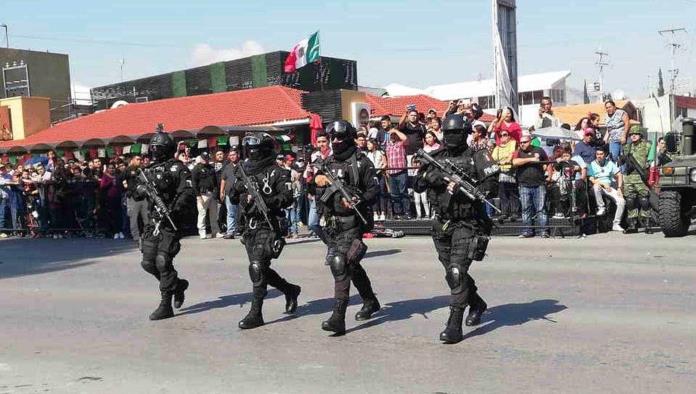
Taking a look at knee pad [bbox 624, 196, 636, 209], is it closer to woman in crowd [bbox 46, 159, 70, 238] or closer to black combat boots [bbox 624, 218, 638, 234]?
black combat boots [bbox 624, 218, 638, 234]

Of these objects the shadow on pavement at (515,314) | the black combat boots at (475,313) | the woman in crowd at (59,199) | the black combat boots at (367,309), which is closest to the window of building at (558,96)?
the woman in crowd at (59,199)

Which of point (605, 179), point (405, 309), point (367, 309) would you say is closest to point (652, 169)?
point (605, 179)

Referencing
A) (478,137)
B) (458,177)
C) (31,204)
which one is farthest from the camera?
(31,204)

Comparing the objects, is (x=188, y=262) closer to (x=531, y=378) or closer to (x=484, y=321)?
(x=484, y=321)

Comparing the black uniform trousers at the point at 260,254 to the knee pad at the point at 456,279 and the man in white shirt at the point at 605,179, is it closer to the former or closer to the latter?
the knee pad at the point at 456,279

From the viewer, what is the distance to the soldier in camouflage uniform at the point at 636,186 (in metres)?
13.0

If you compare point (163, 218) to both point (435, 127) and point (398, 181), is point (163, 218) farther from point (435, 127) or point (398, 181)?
point (435, 127)

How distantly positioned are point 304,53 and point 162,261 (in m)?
25.0

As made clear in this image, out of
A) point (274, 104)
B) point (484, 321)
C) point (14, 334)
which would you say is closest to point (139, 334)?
point (14, 334)

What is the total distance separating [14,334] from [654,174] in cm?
1091

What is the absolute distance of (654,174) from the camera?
44.1ft

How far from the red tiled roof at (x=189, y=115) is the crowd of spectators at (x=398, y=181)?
50.8ft

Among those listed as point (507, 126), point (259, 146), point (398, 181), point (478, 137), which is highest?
point (507, 126)

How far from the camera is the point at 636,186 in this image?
13.0 metres
